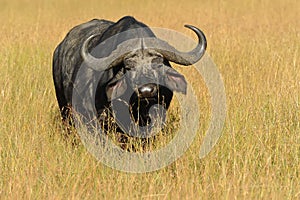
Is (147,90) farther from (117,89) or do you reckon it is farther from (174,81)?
(174,81)

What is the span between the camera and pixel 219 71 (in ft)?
23.3

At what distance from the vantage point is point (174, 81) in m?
4.46

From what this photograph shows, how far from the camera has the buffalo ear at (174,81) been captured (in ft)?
14.5

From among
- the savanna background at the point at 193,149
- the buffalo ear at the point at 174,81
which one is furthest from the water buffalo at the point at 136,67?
the savanna background at the point at 193,149

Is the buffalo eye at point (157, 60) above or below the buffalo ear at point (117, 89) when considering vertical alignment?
above

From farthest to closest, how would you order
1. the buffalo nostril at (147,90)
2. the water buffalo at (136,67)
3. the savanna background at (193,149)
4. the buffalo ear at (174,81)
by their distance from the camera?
the buffalo ear at (174,81)
the water buffalo at (136,67)
the buffalo nostril at (147,90)
the savanna background at (193,149)

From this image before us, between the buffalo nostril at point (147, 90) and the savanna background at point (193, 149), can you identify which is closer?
the savanna background at point (193, 149)

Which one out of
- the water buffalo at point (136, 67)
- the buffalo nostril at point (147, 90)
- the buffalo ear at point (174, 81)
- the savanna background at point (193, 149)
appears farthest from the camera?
the buffalo ear at point (174, 81)

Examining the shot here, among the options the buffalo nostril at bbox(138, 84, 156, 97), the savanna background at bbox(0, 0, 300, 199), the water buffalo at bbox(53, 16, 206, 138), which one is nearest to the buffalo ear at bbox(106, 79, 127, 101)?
the water buffalo at bbox(53, 16, 206, 138)

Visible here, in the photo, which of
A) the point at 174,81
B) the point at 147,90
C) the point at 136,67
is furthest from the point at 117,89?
the point at 174,81

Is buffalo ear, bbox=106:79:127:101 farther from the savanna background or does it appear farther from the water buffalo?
the savanna background

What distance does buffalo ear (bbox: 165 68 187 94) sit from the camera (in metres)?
4.41

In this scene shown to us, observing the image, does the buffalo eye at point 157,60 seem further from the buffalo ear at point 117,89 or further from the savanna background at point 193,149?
the savanna background at point 193,149

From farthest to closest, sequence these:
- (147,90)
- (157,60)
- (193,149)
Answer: (157,60)
(193,149)
(147,90)
